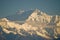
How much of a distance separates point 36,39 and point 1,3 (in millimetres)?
1633

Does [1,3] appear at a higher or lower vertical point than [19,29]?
higher

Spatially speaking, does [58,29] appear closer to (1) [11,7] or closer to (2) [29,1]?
(2) [29,1]

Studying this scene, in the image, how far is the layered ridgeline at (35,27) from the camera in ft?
13.2

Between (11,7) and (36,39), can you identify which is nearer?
(36,39)

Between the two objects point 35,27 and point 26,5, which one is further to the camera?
point 26,5

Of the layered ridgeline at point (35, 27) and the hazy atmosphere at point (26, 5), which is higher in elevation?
the hazy atmosphere at point (26, 5)

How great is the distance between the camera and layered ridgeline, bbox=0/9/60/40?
159 inches

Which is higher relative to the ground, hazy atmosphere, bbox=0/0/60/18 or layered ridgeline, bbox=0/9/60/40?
hazy atmosphere, bbox=0/0/60/18

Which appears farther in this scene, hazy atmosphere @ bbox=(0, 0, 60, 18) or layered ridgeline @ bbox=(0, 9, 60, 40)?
hazy atmosphere @ bbox=(0, 0, 60, 18)

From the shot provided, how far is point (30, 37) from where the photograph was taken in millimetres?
4035

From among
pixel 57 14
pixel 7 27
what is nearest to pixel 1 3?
pixel 7 27

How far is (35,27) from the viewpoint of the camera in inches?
161

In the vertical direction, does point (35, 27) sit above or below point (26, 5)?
below

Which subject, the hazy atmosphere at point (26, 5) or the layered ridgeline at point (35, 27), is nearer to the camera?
the layered ridgeline at point (35, 27)
